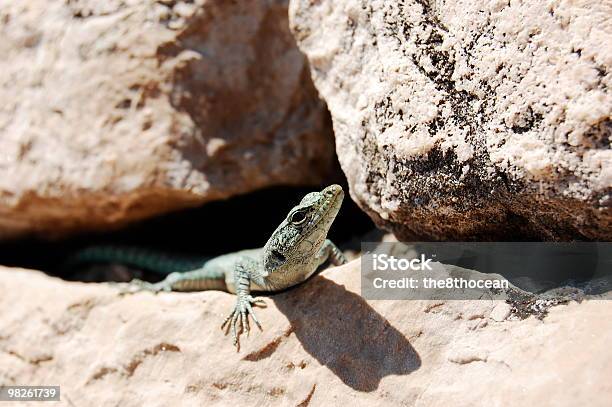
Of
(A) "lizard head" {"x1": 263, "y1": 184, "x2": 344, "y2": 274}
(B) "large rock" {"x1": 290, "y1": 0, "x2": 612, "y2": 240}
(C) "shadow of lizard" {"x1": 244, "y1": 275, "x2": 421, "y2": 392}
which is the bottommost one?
(C) "shadow of lizard" {"x1": 244, "y1": 275, "x2": 421, "y2": 392}

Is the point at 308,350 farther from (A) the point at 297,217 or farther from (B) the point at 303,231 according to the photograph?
(A) the point at 297,217

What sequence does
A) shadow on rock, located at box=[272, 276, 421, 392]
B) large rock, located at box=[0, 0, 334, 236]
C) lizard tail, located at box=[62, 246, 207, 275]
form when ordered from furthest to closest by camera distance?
lizard tail, located at box=[62, 246, 207, 275]
large rock, located at box=[0, 0, 334, 236]
shadow on rock, located at box=[272, 276, 421, 392]

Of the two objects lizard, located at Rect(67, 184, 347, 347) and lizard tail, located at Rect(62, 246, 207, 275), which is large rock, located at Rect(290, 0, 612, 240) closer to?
lizard, located at Rect(67, 184, 347, 347)

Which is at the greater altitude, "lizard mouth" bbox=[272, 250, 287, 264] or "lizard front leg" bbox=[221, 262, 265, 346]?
"lizard mouth" bbox=[272, 250, 287, 264]

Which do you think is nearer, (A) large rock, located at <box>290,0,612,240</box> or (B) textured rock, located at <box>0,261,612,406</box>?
(A) large rock, located at <box>290,0,612,240</box>

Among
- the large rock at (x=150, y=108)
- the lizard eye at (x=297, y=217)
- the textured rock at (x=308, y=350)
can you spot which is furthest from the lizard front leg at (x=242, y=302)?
the large rock at (x=150, y=108)

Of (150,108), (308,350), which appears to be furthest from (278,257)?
(150,108)

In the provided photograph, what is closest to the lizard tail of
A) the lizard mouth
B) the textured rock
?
the textured rock
